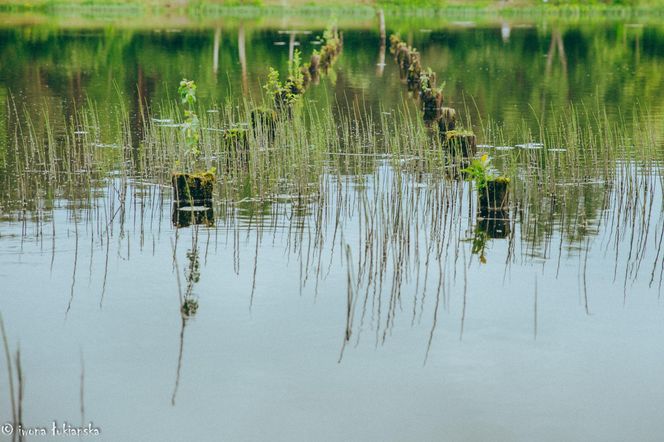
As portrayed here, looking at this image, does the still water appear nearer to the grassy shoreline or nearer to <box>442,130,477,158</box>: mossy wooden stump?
<box>442,130,477,158</box>: mossy wooden stump

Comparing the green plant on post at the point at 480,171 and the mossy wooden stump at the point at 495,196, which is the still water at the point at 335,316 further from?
the green plant on post at the point at 480,171

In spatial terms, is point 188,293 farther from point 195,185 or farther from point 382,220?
point 195,185

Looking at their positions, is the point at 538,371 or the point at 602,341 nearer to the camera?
the point at 538,371

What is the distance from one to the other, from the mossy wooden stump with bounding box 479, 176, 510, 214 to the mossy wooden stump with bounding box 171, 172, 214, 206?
2.38 m

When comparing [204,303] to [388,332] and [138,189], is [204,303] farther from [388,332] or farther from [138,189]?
[138,189]

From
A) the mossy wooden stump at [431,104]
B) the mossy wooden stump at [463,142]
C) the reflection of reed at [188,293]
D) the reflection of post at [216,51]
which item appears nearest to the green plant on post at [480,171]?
the mossy wooden stump at [463,142]

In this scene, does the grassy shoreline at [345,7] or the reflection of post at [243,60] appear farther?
the grassy shoreline at [345,7]

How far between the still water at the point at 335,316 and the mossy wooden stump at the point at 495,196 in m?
0.21

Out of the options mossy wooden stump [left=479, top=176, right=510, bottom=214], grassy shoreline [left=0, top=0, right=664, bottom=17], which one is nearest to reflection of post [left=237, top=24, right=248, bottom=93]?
mossy wooden stump [left=479, top=176, right=510, bottom=214]

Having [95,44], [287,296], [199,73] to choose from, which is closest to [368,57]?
[199,73]

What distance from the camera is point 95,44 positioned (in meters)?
31.9

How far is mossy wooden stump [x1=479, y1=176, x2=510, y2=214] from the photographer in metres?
8.76

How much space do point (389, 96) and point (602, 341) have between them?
13.2 metres

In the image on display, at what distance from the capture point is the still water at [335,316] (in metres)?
5.18
